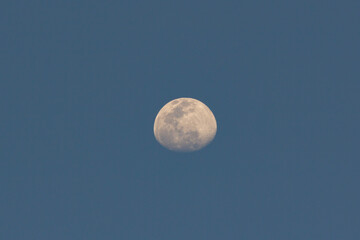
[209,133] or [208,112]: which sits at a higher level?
[208,112]

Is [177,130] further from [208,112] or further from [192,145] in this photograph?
[208,112]

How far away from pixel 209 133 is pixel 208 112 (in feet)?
9.98

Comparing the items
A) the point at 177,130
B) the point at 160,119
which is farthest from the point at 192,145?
the point at 160,119

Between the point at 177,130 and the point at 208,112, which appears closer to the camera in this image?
the point at 177,130

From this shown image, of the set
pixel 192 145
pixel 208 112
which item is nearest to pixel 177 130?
pixel 192 145

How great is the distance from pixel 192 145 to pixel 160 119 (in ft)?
15.9

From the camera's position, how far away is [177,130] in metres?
42.9

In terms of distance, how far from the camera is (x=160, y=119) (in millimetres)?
45375

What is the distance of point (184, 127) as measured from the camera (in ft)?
140

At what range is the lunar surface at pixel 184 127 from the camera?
141ft

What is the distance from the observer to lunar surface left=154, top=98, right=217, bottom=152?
42.8 m

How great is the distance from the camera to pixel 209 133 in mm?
44469

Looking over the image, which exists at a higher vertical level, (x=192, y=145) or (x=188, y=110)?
(x=188, y=110)

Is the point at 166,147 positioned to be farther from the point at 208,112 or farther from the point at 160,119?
the point at 208,112
